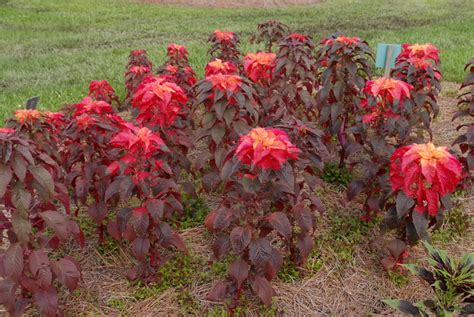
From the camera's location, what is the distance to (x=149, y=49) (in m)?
8.16

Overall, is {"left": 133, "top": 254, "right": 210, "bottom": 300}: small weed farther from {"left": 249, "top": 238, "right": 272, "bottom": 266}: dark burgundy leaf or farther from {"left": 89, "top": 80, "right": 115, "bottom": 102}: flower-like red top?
{"left": 89, "top": 80, "right": 115, "bottom": 102}: flower-like red top

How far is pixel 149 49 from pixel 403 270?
625 centimetres

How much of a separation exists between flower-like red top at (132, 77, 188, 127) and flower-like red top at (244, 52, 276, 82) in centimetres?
86

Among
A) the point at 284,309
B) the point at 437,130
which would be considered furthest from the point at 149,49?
the point at 284,309

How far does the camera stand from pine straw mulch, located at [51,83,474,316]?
2691mm

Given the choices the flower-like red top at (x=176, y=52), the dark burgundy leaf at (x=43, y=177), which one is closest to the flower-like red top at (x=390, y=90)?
the dark burgundy leaf at (x=43, y=177)

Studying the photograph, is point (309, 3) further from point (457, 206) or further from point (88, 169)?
point (88, 169)

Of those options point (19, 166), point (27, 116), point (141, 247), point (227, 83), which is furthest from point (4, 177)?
point (227, 83)

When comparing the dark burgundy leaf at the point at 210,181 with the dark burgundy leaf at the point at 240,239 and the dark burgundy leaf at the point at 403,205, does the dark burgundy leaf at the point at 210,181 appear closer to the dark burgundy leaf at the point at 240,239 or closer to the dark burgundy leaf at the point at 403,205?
the dark burgundy leaf at the point at 240,239

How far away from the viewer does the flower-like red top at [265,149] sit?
6.83ft

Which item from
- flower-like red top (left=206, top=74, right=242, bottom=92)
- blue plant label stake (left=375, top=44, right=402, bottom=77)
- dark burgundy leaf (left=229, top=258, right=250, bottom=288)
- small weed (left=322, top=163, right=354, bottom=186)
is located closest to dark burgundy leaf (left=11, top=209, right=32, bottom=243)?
dark burgundy leaf (left=229, top=258, right=250, bottom=288)

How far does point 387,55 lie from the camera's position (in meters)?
3.78

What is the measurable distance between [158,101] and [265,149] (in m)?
0.90

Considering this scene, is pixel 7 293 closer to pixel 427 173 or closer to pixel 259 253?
pixel 259 253
